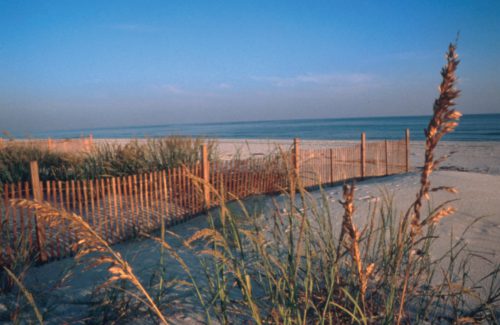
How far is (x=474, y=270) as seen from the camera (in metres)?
3.77

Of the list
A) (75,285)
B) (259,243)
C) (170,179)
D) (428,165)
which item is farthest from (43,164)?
(428,165)

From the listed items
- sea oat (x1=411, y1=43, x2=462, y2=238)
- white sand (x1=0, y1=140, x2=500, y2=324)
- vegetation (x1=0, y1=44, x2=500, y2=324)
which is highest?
sea oat (x1=411, y1=43, x2=462, y2=238)

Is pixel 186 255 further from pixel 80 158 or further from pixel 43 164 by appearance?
pixel 43 164

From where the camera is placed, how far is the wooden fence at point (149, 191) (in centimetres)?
507

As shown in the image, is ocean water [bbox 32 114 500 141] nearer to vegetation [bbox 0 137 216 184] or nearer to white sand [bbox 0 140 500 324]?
vegetation [bbox 0 137 216 184]

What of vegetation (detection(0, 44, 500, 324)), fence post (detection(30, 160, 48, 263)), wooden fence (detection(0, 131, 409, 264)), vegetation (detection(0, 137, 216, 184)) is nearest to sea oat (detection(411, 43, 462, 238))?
vegetation (detection(0, 44, 500, 324))

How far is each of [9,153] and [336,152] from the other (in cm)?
1078

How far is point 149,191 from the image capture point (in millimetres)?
6898

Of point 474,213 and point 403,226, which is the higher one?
point 403,226

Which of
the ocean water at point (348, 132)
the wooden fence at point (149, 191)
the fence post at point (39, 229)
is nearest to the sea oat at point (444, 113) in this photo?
the wooden fence at point (149, 191)

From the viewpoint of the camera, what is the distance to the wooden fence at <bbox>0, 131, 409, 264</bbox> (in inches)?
200

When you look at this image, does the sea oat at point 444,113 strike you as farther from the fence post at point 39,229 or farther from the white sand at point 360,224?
the fence post at point 39,229

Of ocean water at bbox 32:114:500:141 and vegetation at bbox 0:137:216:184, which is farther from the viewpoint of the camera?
ocean water at bbox 32:114:500:141

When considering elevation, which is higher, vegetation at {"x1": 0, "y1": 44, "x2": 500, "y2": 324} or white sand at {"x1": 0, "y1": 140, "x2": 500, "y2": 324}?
vegetation at {"x1": 0, "y1": 44, "x2": 500, "y2": 324}
